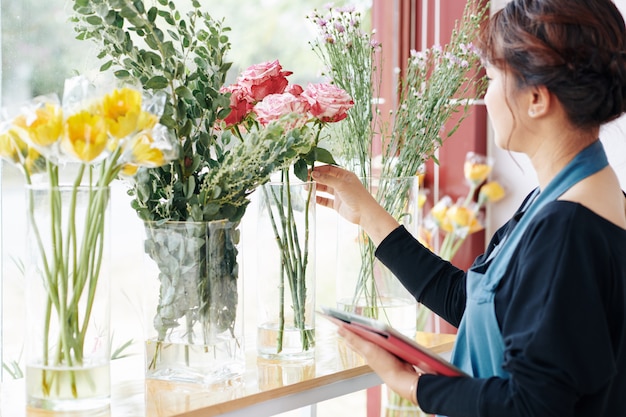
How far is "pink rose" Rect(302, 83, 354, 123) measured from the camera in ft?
5.46

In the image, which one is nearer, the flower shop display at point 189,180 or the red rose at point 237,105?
the flower shop display at point 189,180

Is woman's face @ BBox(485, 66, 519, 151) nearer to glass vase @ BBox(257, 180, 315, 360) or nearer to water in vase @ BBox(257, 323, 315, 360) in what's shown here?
glass vase @ BBox(257, 180, 315, 360)

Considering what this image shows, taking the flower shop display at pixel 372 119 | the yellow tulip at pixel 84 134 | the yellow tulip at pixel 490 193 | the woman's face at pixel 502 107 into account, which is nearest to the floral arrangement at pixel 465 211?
the yellow tulip at pixel 490 193

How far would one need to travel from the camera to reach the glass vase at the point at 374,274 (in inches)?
76.1

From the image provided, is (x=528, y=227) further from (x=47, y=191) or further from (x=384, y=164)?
(x=47, y=191)

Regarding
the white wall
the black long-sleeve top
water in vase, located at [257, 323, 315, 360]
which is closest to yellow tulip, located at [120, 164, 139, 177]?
water in vase, located at [257, 323, 315, 360]

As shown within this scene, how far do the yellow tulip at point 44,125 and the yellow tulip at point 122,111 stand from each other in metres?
0.07

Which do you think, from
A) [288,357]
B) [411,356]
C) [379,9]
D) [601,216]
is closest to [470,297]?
[411,356]

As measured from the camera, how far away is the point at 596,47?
4.53 ft

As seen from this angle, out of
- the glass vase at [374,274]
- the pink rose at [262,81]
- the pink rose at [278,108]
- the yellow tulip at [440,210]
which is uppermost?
the pink rose at [262,81]

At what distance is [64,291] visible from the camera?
1399mm

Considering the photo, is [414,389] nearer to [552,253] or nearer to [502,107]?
[552,253]

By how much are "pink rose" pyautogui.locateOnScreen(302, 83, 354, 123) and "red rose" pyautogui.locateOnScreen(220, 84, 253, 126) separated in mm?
113

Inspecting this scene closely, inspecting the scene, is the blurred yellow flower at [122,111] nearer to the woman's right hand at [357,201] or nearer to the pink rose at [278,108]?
the pink rose at [278,108]
